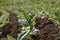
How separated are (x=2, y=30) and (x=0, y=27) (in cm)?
8

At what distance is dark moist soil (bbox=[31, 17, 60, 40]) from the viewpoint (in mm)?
3859

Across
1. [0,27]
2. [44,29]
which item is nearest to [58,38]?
[44,29]

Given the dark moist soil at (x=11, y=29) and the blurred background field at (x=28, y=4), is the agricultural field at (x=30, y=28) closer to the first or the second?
the dark moist soil at (x=11, y=29)

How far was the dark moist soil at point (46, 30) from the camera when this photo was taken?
12.7ft

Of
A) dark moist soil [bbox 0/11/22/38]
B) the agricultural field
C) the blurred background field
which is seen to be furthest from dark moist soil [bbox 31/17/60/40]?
the blurred background field

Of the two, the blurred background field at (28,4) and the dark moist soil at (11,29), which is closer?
the dark moist soil at (11,29)

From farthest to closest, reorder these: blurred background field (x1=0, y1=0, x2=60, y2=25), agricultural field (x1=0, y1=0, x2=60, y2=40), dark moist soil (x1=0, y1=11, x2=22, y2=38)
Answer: blurred background field (x1=0, y1=0, x2=60, y2=25)
dark moist soil (x1=0, y1=11, x2=22, y2=38)
agricultural field (x1=0, y1=0, x2=60, y2=40)

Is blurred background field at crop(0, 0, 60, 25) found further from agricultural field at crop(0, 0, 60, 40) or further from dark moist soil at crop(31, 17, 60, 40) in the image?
dark moist soil at crop(31, 17, 60, 40)

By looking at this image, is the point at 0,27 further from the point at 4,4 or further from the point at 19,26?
the point at 4,4

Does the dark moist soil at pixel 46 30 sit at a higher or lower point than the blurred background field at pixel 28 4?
lower

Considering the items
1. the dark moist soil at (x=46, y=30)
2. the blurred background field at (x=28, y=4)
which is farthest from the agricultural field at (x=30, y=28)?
the blurred background field at (x=28, y=4)

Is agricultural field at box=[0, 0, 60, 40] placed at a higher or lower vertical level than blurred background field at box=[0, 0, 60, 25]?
lower

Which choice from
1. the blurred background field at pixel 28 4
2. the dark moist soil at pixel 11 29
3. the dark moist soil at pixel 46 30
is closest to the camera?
the dark moist soil at pixel 46 30

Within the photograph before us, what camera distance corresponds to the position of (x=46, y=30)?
4086 millimetres
